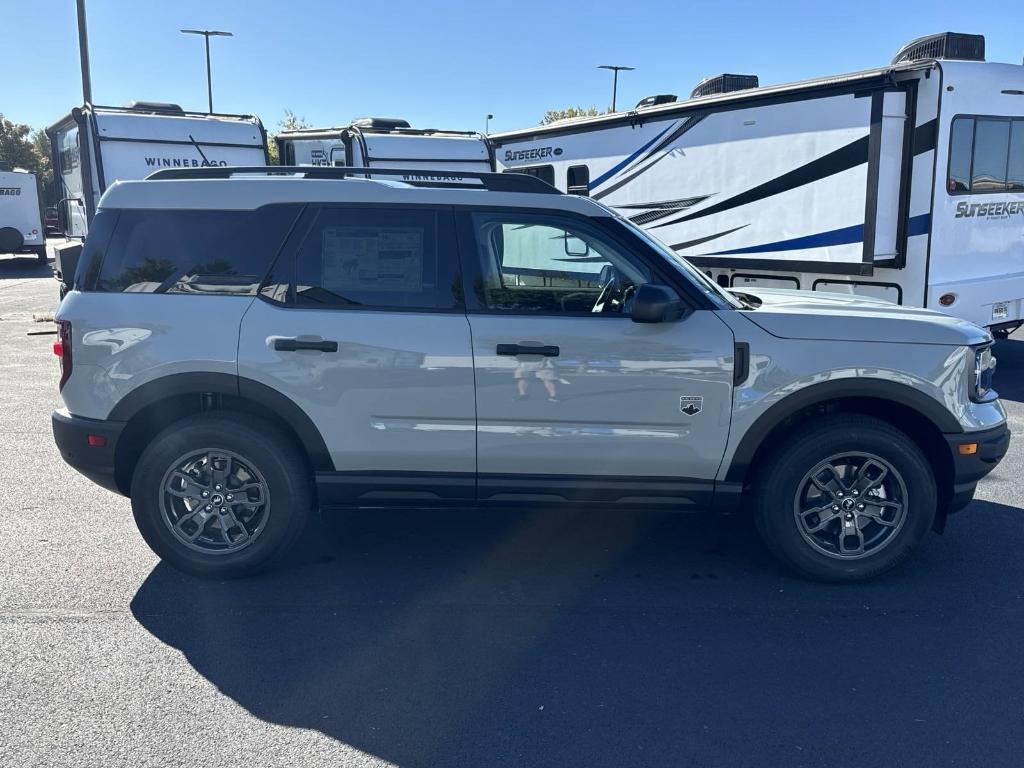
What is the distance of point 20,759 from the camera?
298 cm

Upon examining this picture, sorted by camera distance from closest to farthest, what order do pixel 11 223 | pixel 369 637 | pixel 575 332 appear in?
pixel 369 637, pixel 575 332, pixel 11 223

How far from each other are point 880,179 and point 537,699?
22.3 feet

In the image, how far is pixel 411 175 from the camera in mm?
4578

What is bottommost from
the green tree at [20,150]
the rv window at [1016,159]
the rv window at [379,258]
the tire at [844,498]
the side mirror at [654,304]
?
the tire at [844,498]

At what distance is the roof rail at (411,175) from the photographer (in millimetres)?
4461

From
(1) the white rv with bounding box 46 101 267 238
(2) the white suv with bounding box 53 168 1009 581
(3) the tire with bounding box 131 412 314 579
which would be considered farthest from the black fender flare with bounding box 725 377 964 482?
(1) the white rv with bounding box 46 101 267 238

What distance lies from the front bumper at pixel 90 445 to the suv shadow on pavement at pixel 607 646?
0.59 m

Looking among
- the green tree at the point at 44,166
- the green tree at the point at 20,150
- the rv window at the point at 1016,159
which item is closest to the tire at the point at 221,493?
the rv window at the point at 1016,159

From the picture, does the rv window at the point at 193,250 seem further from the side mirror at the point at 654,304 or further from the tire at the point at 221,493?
the side mirror at the point at 654,304

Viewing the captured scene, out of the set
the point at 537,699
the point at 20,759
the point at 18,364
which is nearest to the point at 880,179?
the point at 537,699

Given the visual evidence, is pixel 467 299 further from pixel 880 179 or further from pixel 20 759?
pixel 880 179

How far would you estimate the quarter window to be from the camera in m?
8.30

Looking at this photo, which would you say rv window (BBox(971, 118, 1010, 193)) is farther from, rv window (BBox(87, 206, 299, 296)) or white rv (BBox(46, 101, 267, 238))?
white rv (BBox(46, 101, 267, 238))

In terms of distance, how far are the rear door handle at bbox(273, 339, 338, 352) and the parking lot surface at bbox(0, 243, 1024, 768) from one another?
1.18 m
